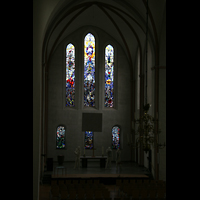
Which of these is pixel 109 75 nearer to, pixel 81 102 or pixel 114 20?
pixel 81 102

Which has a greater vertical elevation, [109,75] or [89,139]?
[109,75]

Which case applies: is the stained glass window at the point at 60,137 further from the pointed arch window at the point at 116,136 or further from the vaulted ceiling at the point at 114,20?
the vaulted ceiling at the point at 114,20

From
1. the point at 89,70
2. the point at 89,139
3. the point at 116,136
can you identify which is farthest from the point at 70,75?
the point at 116,136

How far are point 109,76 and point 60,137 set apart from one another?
5692 millimetres

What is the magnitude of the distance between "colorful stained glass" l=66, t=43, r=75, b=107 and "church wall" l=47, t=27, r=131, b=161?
33cm

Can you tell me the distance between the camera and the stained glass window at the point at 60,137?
23.5 m

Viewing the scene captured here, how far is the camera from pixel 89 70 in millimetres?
24266

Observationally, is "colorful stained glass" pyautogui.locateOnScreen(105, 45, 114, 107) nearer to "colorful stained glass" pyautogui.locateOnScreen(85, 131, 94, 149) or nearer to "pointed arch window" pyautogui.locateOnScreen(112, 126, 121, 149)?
"pointed arch window" pyautogui.locateOnScreen(112, 126, 121, 149)

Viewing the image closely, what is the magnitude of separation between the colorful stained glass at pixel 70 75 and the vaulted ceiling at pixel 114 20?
3.58 feet
